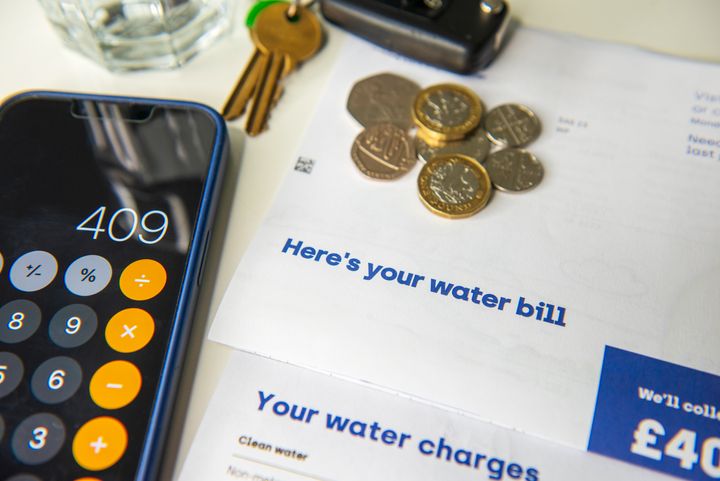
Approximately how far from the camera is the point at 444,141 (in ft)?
1.62

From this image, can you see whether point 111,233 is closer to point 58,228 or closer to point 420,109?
point 58,228

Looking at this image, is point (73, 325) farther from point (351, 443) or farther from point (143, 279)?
point (351, 443)

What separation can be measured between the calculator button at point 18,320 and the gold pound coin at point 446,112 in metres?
0.29

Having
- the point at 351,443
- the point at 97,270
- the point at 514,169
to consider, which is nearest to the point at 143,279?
the point at 97,270

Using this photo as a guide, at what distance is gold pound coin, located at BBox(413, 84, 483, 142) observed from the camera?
1.62 feet

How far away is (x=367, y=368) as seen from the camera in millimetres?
402

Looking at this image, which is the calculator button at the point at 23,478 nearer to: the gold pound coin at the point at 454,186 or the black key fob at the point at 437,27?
the gold pound coin at the point at 454,186

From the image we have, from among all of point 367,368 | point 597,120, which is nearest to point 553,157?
point 597,120

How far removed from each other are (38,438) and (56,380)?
32 mm

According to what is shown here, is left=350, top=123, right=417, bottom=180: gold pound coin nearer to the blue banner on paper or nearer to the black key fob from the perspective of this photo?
the black key fob

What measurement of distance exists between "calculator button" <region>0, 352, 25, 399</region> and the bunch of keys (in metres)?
0.22

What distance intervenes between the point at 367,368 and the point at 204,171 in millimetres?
170

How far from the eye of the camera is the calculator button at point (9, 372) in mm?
377

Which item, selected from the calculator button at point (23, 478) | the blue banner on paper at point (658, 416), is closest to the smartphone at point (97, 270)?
the calculator button at point (23, 478)
